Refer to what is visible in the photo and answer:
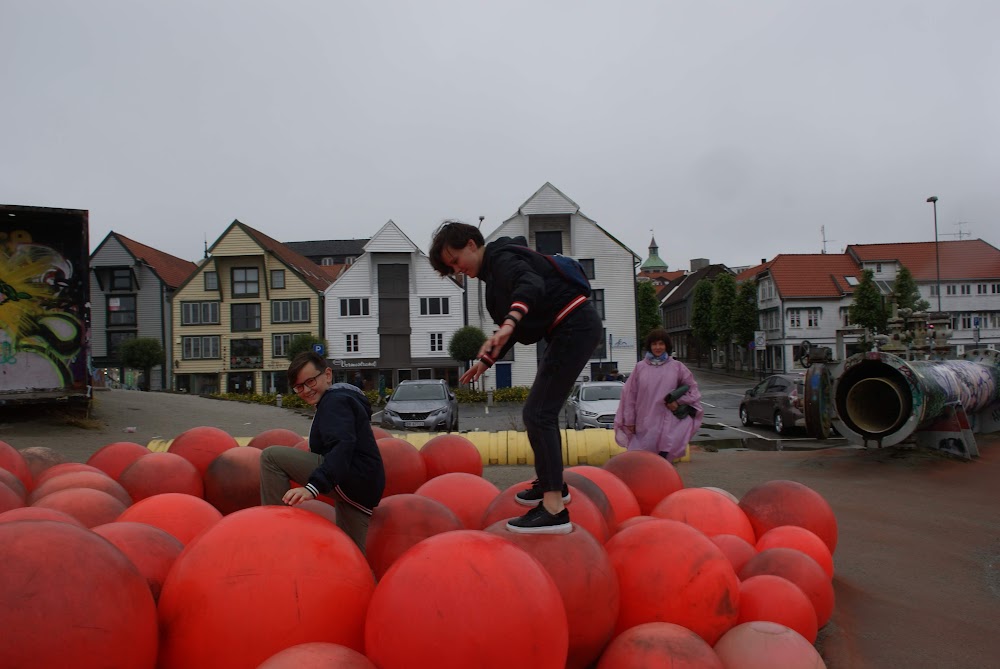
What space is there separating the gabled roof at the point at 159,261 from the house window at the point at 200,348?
4315mm

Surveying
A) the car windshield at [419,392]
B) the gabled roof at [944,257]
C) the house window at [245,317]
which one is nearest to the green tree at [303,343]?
the house window at [245,317]

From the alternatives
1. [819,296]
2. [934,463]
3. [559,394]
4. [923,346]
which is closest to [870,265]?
[819,296]

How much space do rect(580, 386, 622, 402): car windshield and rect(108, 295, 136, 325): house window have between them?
36840mm

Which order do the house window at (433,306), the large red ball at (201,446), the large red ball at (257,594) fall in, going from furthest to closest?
the house window at (433,306), the large red ball at (201,446), the large red ball at (257,594)

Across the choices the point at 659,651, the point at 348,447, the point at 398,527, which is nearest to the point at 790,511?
the point at 659,651

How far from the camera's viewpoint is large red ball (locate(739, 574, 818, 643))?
12.9ft

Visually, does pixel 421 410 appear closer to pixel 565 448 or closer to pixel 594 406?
pixel 594 406

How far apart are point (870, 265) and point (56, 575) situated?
63713 mm

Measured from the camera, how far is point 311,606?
311 centimetres

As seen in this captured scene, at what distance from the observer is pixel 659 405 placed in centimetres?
716

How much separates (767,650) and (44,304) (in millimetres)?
15423

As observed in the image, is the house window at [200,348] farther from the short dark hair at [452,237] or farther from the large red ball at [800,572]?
the large red ball at [800,572]

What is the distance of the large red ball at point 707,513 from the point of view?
16.8 ft

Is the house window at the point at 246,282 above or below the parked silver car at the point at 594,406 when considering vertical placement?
above
